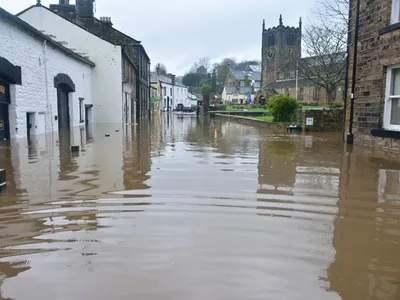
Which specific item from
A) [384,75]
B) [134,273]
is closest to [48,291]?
[134,273]

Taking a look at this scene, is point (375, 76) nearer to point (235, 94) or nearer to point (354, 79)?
point (354, 79)

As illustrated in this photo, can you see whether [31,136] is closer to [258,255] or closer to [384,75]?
[384,75]

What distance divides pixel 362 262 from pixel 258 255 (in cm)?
92

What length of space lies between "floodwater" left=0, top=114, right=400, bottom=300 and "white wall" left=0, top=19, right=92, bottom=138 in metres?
7.79

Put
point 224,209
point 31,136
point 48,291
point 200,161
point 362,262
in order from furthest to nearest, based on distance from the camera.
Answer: point 31,136 → point 200,161 → point 224,209 → point 362,262 → point 48,291

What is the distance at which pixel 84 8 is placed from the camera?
32.4m

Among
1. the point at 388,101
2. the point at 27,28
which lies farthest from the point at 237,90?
the point at 388,101

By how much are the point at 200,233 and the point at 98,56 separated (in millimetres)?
25856

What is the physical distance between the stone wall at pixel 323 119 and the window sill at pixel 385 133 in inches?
325

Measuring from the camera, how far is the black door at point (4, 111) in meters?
14.0

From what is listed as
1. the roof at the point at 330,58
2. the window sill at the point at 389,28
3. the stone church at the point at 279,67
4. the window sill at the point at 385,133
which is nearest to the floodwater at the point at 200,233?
the window sill at the point at 385,133

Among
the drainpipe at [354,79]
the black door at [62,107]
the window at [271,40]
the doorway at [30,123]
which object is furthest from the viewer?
the window at [271,40]

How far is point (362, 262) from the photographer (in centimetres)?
338

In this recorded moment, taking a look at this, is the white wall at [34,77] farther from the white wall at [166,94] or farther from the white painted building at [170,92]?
the white wall at [166,94]
